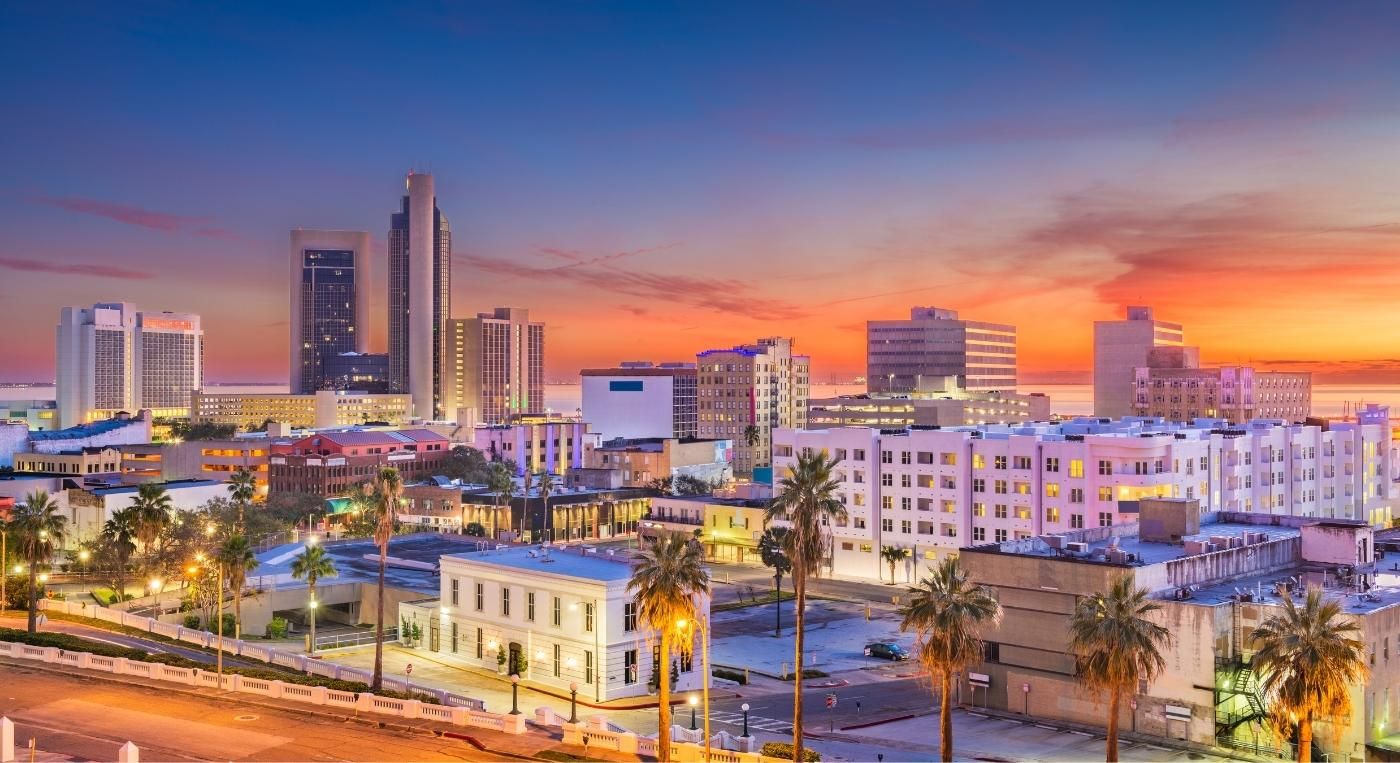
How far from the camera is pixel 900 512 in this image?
454 feet

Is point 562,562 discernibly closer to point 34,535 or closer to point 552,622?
point 552,622

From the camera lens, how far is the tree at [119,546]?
10738 centimetres

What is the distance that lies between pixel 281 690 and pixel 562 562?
23079mm

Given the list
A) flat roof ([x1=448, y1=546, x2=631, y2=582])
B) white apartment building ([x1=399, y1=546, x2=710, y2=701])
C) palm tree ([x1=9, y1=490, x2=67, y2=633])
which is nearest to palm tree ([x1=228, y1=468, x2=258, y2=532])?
palm tree ([x1=9, y1=490, x2=67, y2=633])

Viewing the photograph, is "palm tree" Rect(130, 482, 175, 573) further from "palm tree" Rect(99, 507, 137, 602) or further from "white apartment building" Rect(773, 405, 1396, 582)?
"white apartment building" Rect(773, 405, 1396, 582)

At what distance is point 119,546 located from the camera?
10981cm

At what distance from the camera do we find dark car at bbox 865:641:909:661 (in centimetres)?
9694

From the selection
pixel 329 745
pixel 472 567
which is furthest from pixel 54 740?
pixel 472 567

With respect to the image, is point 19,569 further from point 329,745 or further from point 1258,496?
point 1258,496

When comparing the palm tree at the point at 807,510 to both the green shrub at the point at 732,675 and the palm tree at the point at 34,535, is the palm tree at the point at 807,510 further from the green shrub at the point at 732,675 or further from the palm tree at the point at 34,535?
the palm tree at the point at 34,535

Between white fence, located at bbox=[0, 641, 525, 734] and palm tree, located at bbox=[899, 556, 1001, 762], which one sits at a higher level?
palm tree, located at bbox=[899, 556, 1001, 762]

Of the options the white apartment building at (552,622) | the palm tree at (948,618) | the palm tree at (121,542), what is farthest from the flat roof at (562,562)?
the palm tree at (121,542)

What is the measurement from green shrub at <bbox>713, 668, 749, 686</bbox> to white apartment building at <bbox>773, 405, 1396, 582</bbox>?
50.2m

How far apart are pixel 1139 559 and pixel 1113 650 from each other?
22042mm
